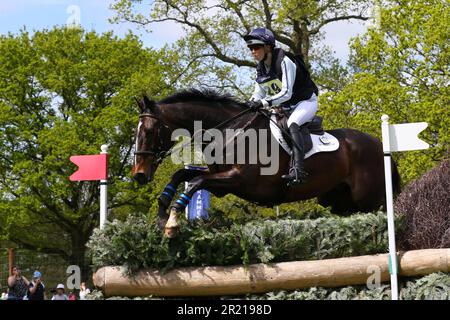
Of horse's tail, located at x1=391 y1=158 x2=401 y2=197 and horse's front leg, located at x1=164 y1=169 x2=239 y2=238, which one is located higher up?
horse's tail, located at x1=391 y1=158 x2=401 y2=197

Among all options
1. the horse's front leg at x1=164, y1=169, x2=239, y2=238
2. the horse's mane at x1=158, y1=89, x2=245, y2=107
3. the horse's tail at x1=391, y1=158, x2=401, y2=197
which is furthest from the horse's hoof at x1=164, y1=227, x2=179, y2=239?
the horse's tail at x1=391, y1=158, x2=401, y2=197

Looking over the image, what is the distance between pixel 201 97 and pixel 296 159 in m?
1.20

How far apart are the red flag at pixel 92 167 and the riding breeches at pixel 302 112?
2.05 meters

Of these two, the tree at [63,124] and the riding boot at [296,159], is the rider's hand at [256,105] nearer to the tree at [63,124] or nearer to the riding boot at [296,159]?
the riding boot at [296,159]

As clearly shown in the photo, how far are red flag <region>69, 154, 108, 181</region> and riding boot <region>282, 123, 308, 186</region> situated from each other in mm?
2028

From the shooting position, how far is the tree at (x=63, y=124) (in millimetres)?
25016

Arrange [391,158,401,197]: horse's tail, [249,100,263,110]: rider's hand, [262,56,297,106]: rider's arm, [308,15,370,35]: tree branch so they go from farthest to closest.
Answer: [308,15,370,35]: tree branch
[391,158,401,197]: horse's tail
[249,100,263,110]: rider's hand
[262,56,297,106]: rider's arm

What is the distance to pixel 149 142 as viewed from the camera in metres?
6.47

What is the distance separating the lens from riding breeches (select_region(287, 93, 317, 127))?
667 cm

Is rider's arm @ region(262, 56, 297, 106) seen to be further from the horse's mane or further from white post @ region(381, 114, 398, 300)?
white post @ region(381, 114, 398, 300)

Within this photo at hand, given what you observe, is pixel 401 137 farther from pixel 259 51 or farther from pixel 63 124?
pixel 63 124

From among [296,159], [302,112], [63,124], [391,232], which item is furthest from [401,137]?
[63,124]

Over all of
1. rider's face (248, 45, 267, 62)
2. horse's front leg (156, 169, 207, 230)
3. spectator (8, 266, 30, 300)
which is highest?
rider's face (248, 45, 267, 62)
